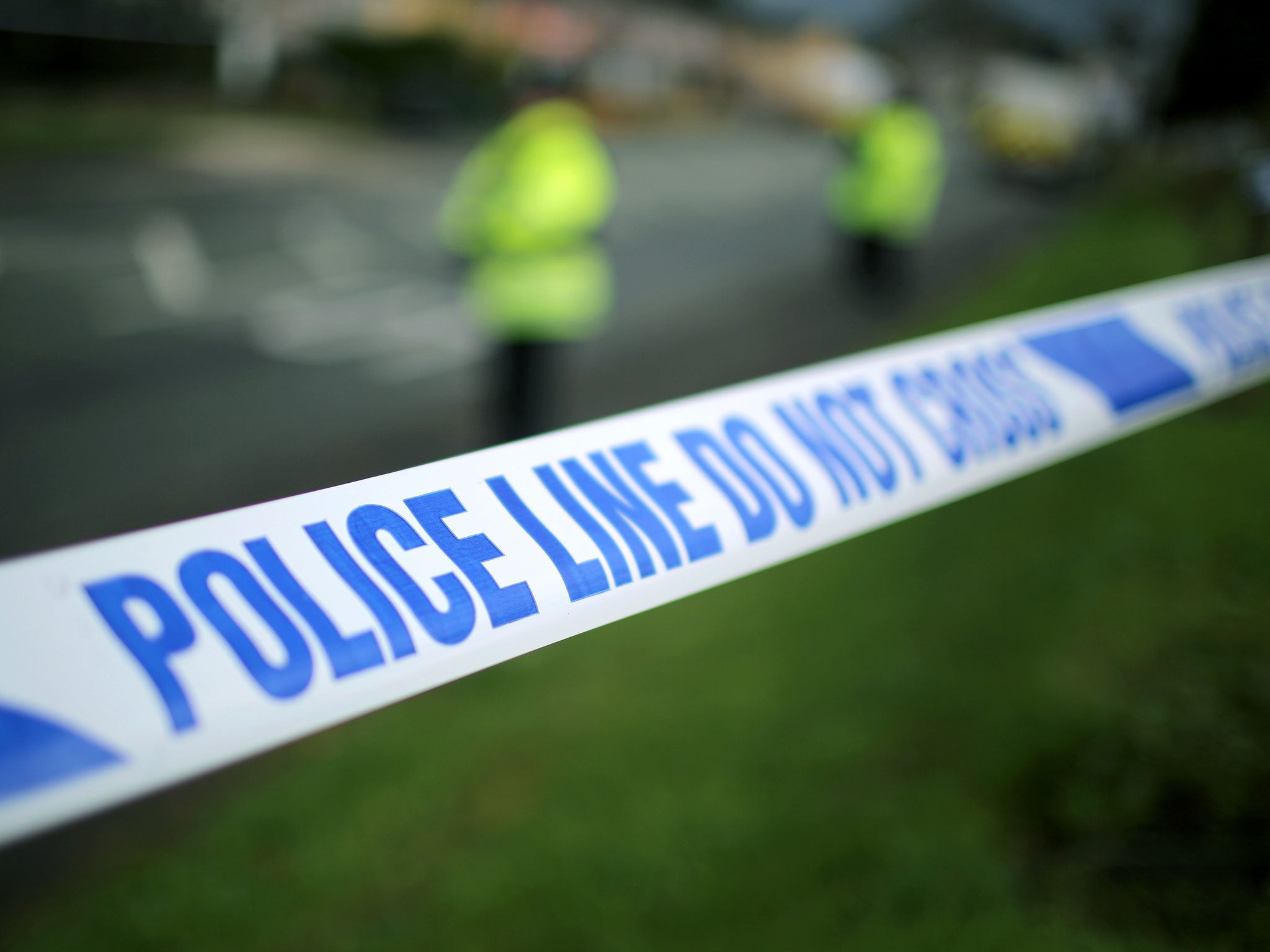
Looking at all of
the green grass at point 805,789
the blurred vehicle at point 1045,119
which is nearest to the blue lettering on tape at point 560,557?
the green grass at point 805,789

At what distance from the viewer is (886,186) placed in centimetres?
968

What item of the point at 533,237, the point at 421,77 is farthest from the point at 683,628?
the point at 421,77

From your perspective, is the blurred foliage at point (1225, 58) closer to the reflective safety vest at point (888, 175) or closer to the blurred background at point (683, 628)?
the blurred background at point (683, 628)

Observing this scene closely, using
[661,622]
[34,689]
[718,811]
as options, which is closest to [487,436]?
[661,622]

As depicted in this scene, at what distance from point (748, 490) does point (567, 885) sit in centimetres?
167

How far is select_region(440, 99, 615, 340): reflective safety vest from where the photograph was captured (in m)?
5.09

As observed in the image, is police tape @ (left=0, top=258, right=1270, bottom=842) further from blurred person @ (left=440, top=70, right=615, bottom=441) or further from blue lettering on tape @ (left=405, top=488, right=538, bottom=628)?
blurred person @ (left=440, top=70, right=615, bottom=441)

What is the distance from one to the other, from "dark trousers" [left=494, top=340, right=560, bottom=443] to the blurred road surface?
833 mm

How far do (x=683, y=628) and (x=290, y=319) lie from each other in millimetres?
5896

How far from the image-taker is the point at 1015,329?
80.7 inches

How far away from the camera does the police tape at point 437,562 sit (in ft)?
3.08

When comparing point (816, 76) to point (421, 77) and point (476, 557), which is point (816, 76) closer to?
point (421, 77)

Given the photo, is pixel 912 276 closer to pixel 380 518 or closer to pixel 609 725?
pixel 609 725

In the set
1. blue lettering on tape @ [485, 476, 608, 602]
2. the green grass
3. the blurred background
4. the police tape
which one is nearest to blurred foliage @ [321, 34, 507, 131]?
the blurred background
